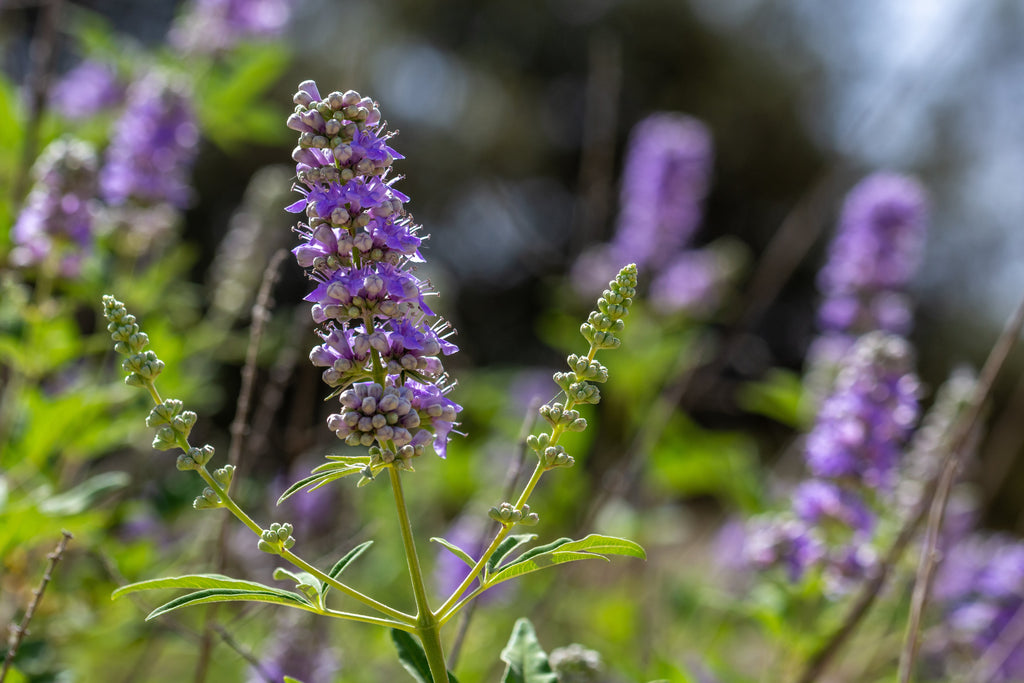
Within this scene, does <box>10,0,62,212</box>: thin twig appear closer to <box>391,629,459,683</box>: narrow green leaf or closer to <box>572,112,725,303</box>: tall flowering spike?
<box>391,629,459,683</box>: narrow green leaf

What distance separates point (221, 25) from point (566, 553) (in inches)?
160

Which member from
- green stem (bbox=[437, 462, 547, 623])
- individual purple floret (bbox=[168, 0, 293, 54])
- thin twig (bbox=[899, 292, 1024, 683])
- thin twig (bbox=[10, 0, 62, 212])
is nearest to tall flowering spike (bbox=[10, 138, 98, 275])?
thin twig (bbox=[10, 0, 62, 212])

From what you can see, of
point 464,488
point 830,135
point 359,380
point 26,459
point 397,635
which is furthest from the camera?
point 830,135

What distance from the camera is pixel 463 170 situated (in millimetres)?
17906

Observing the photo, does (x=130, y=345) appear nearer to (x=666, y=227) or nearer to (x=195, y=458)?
(x=195, y=458)

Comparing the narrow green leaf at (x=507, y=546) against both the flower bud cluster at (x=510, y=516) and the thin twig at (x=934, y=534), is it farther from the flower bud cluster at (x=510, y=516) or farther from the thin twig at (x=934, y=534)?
the thin twig at (x=934, y=534)

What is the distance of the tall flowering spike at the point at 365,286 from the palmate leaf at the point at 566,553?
0.75ft

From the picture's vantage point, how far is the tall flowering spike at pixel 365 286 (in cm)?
147

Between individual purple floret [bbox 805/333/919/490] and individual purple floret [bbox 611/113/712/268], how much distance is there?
2470mm

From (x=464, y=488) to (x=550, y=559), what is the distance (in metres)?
4.43

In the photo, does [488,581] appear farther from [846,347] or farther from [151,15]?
[151,15]

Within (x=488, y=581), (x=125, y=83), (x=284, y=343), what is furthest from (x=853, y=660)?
(x=125, y=83)

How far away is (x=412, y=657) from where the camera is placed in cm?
175

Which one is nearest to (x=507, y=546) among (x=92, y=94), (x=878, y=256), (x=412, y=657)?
(x=412, y=657)
